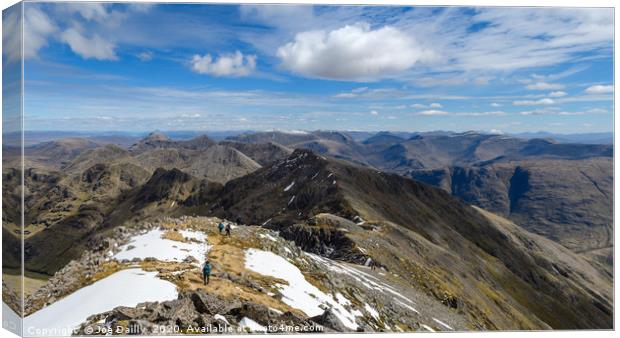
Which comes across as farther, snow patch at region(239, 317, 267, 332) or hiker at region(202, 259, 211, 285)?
hiker at region(202, 259, 211, 285)

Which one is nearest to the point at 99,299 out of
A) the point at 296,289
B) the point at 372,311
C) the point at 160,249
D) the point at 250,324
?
the point at 250,324

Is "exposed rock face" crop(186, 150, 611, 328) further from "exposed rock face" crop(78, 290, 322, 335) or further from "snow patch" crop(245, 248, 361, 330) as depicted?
"exposed rock face" crop(78, 290, 322, 335)

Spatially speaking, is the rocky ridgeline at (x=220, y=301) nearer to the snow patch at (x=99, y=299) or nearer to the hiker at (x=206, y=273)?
the snow patch at (x=99, y=299)

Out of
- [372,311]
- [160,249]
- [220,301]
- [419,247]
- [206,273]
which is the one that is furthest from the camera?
[419,247]

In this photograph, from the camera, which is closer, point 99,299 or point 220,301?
point 99,299

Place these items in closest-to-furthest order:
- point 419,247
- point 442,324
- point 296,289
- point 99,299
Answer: point 99,299 < point 296,289 < point 442,324 < point 419,247


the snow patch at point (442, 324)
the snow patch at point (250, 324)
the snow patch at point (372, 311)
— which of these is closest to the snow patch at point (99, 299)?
the snow patch at point (250, 324)

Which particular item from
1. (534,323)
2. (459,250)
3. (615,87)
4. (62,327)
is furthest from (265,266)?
(459,250)

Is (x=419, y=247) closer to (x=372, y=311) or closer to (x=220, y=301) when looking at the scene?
(x=372, y=311)

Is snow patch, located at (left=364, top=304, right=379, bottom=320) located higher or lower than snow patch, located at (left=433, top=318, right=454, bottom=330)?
higher

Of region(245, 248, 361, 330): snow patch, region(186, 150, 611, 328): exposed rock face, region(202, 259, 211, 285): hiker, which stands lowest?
region(186, 150, 611, 328): exposed rock face

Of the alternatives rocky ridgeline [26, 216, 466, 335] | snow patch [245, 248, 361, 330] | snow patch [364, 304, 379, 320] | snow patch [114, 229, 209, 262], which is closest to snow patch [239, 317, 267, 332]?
rocky ridgeline [26, 216, 466, 335]
